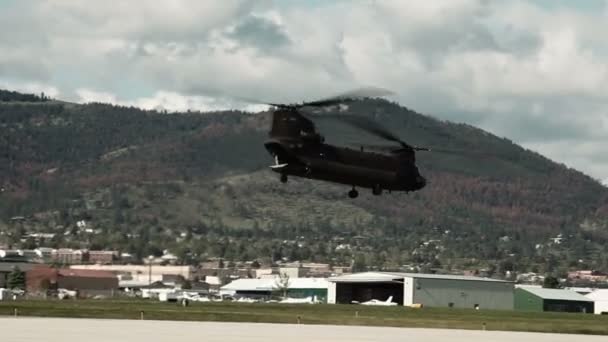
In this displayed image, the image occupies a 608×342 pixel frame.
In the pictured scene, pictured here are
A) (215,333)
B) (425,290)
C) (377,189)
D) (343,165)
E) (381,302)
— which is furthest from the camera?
(425,290)

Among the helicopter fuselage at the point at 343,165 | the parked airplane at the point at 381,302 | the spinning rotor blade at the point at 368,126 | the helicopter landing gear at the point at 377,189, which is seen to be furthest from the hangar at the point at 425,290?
the helicopter landing gear at the point at 377,189

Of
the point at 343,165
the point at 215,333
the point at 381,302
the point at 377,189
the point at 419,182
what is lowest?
the point at 215,333

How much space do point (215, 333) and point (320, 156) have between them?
12.8m

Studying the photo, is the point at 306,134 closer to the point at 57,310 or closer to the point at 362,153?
the point at 362,153

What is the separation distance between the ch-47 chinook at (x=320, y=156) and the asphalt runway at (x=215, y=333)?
955 cm

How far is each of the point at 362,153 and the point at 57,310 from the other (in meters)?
38.7

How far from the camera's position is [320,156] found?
7894cm

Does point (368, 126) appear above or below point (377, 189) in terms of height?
above

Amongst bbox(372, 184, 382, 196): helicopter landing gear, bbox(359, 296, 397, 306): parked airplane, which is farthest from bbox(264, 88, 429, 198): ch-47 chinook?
bbox(359, 296, 397, 306): parked airplane

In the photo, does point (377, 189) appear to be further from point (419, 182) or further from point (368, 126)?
point (368, 126)

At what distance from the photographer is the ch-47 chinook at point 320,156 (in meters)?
78.2

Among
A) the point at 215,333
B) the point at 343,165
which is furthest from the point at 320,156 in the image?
the point at 215,333

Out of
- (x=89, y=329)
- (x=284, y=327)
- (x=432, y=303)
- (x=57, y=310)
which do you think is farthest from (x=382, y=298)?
(x=89, y=329)

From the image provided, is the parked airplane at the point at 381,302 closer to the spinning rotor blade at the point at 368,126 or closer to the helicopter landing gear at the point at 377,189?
the spinning rotor blade at the point at 368,126
